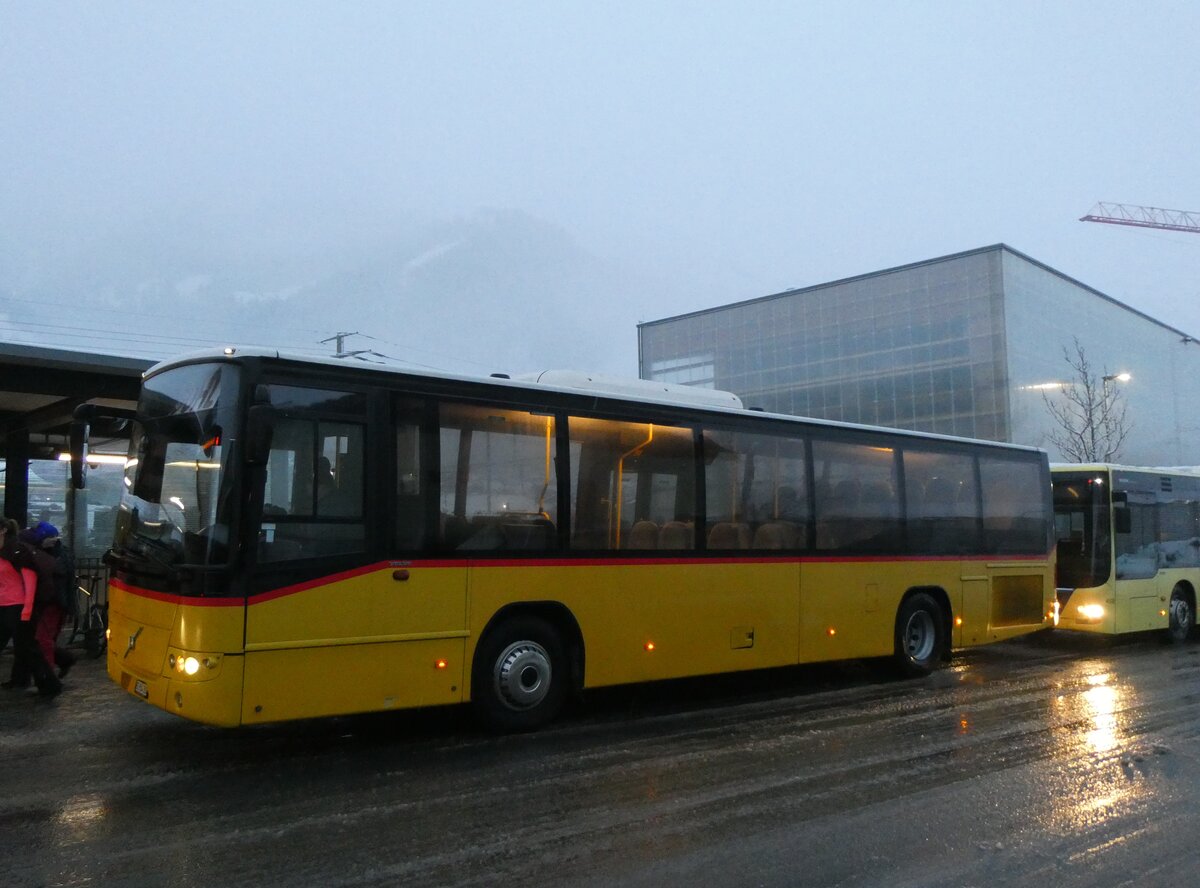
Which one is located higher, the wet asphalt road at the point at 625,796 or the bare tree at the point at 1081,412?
the bare tree at the point at 1081,412

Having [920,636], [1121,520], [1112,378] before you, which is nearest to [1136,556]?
[1121,520]

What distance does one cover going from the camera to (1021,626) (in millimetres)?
13430

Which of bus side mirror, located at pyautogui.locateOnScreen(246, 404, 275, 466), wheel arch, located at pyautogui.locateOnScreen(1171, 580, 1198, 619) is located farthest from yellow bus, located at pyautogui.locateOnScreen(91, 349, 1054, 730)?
wheel arch, located at pyautogui.locateOnScreen(1171, 580, 1198, 619)

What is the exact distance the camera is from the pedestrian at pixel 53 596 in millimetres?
9938

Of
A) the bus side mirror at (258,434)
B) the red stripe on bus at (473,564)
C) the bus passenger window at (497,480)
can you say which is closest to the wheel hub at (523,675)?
the red stripe on bus at (473,564)

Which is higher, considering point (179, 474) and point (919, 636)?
point (179, 474)

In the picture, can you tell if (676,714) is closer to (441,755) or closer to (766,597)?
(766,597)

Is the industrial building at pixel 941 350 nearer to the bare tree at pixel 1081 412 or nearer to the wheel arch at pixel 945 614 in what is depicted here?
the bare tree at pixel 1081 412

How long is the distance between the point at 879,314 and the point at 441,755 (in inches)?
1649

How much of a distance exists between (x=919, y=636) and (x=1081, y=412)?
36845 mm

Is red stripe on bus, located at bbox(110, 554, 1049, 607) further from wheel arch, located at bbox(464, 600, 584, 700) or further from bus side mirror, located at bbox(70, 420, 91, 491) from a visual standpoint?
bus side mirror, located at bbox(70, 420, 91, 491)

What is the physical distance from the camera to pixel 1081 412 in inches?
1752

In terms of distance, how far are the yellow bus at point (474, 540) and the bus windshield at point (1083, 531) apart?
4.75 metres

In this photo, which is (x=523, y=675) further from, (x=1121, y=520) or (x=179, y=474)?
(x=1121, y=520)
